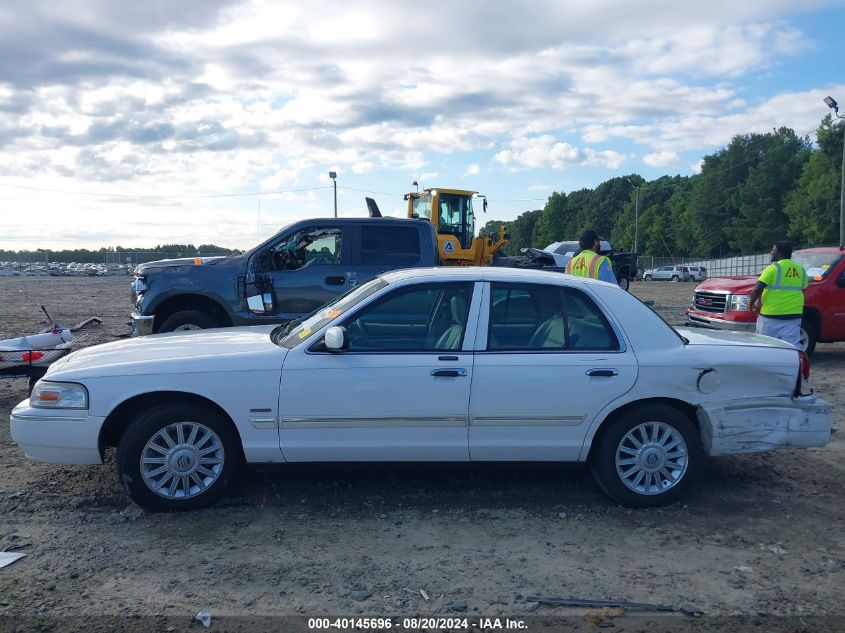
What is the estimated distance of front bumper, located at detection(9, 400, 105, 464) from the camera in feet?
15.7

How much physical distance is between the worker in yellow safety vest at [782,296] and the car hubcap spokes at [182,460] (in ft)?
21.2

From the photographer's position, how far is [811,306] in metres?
10.9

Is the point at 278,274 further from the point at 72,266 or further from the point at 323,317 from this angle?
the point at 72,266

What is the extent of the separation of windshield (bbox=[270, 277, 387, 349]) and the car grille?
7240 mm

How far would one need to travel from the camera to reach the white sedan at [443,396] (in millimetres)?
4809

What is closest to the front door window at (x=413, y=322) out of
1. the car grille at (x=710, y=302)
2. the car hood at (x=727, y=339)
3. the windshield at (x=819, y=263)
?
the car hood at (x=727, y=339)

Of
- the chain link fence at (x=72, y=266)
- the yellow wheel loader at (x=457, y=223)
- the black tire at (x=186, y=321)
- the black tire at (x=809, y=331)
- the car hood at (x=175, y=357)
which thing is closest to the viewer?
the car hood at (x=175, y=357)

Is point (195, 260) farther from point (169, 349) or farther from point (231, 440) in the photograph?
point (231, 440)

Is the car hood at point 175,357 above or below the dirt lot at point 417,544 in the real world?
above

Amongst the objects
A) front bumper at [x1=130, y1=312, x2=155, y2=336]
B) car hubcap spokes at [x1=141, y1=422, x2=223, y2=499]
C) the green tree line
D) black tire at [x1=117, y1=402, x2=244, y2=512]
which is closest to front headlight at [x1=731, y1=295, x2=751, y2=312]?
front bumper at [x1=130, y1=312, x2=155, y2=336]

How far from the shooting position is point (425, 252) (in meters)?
9.62

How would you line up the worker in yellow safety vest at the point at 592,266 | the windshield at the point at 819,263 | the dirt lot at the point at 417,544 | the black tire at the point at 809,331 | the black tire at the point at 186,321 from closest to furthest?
the dirt lot at the point at 417,544, the worker in yellow safety vest at the point at 592,266, the black tire at the point at 186,321, the black tire at the point at 809,331, the windshield at the point at 819,263

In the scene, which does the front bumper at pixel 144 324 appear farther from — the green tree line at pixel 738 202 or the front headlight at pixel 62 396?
the green tree line at pixel 738 202

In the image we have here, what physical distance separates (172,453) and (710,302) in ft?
29.5
